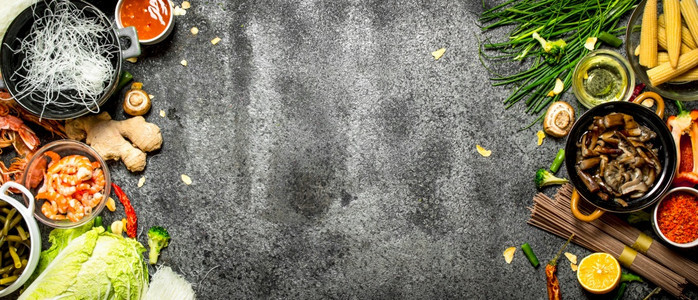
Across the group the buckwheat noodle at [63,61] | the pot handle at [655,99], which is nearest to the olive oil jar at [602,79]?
the pot handle at [655,99]

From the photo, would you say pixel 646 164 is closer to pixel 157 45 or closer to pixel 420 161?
pixel 420 161

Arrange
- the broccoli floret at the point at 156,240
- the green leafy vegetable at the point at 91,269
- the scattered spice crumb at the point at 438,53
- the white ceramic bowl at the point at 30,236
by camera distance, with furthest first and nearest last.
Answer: the scattered spice crumb at the point at 438,53 → the broccoli floret at the point at 156,240 → the green leafy vegetable at the point at 91,269 → the white ceramic bowl at the point at 30,236

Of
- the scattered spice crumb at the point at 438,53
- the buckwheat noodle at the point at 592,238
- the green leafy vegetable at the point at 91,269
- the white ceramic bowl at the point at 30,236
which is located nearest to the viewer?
the white ceramic bowl at the point at 30,236

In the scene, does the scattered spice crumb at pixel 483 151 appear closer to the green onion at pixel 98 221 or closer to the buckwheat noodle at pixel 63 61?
the buckwheat noodle at pixel 63 61

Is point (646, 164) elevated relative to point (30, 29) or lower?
lower

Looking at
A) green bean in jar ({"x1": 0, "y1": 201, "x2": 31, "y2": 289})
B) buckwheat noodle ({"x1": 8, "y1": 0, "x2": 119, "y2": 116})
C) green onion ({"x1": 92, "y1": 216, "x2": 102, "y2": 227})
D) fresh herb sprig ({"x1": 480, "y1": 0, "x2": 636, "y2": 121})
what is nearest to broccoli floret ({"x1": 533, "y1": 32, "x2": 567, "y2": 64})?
fresh herb sprig ({"x1": 480, "y1": 0, "x2": 636, "y2": 121})

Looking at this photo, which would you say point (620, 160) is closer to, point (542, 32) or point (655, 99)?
point (655, 99)

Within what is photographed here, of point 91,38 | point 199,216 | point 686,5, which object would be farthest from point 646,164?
point 91,38
